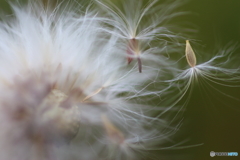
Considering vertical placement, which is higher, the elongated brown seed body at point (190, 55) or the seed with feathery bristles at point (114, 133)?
the elongated brown seed body at point (190, 55)

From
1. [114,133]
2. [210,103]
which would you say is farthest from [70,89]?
[210,103]

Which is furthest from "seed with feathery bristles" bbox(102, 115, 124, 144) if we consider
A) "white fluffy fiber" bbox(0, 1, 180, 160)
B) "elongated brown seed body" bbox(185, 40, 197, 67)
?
"elongated brown seed body" bbox(185, 40, 197, 67)

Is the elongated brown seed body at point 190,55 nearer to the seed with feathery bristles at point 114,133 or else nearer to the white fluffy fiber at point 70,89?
the white fluffy fiber at point 70,89

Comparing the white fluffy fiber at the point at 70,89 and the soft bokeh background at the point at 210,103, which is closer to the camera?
the white fluffy fiber at the point at 70,89

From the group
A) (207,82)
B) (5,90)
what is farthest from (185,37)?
(5,90)

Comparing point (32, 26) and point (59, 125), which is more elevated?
point (32, 26)

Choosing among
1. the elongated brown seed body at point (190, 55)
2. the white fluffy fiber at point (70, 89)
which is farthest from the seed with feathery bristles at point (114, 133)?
the elongated brown seed body at point (190, 55)

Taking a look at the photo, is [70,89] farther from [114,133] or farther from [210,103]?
[210,103]

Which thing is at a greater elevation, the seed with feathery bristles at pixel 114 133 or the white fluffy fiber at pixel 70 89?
the white fluffy fiber at pixel 70 89

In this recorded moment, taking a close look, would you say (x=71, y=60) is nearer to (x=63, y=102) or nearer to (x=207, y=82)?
(x=63, y=102)
